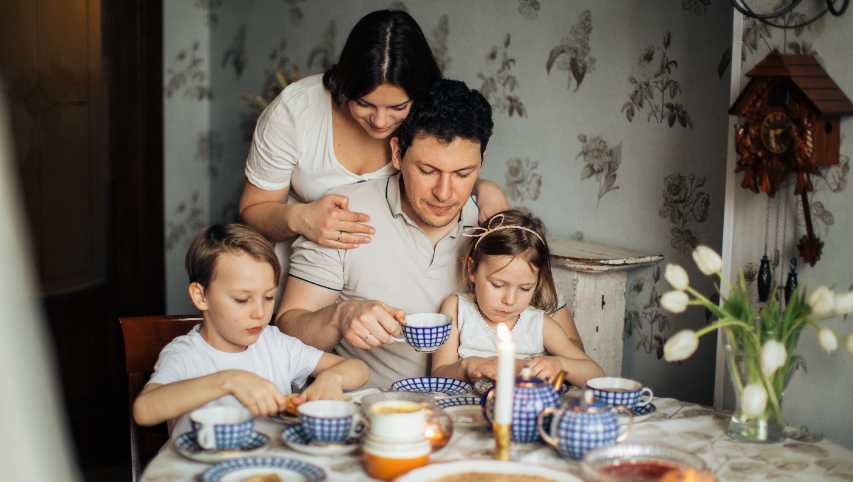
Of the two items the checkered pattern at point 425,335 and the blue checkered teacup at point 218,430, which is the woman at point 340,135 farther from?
the blue checkered teacup at point 218,430

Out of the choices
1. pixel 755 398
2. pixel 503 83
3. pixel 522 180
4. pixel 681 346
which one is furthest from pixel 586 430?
pixel 503 83

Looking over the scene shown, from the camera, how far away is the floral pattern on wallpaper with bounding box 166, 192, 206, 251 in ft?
12.0

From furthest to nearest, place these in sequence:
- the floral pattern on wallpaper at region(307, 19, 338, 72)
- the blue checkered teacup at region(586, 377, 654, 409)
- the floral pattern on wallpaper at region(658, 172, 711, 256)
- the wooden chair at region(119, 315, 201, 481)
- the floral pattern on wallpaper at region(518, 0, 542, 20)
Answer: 1. the floral pattern on wallpaper at region(307, 19, 338, 72)
2. the floral pattern on wallpaper at region(518, 0, 542, 20)
3. the floral pattern on wallpaper at region(658, 172, 711, 256)
4. the wooden chair at region(119, 315, 201, 481)
5. the blue checkered teacup at region(586, 377, 654, 409)

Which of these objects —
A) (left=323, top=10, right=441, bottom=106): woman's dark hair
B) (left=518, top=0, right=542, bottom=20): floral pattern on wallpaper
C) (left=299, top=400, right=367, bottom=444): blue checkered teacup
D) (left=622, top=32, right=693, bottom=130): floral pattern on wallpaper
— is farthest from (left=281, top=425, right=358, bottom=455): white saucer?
(left=518, top=0, right=542, bottom=20): floral pattern on wallpaper

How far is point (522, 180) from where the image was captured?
8.66ft

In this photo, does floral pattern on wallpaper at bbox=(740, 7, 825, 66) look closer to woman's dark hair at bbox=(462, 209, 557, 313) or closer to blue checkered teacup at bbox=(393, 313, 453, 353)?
woman's dark hair at bbox=(462, 209, 557, 313)

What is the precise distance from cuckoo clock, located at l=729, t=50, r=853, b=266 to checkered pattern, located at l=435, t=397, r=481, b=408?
774 millimetres

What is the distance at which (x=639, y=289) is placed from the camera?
2400 mm

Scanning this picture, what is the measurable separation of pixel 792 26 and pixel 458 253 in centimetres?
99

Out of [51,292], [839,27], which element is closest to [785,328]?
[839,27]

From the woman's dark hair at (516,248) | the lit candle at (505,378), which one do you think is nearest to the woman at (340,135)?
the woman's dark hair at (516,248)

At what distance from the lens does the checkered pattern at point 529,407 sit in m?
1.15

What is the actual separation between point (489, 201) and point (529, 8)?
930 mm

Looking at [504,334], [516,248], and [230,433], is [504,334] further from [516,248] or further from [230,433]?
[516,248]
